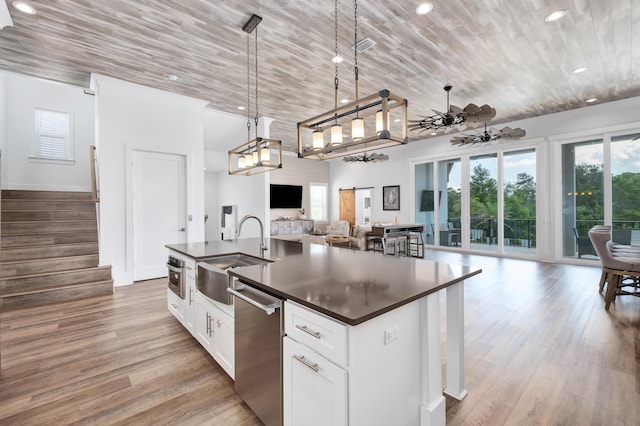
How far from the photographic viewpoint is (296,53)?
12.5 feet

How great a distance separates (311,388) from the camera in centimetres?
128

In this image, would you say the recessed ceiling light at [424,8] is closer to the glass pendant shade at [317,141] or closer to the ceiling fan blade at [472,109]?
the ceiling fan blade at [472,109]

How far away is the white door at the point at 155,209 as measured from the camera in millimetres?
4848

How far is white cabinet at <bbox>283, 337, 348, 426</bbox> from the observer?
3.78 feet

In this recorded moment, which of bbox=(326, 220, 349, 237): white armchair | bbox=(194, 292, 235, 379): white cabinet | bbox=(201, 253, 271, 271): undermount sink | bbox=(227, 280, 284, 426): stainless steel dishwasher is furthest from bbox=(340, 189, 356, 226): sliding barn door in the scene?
bbox=(227, 280, 284, 426): stainless steel dishwasher

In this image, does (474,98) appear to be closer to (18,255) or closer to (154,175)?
(154,175)

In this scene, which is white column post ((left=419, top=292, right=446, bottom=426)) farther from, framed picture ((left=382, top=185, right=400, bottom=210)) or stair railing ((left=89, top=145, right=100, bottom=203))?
framed picture ((left=382, top=185, right=400, bottom=210))

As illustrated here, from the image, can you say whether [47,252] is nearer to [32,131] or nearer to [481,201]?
[32,131]

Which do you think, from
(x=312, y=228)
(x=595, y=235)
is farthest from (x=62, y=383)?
(x=312, y=228)

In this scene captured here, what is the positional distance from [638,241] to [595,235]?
10.3 ft

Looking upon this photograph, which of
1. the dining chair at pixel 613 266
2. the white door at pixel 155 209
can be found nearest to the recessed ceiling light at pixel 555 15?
the dining chair at pixel 613 266

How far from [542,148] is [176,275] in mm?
7815

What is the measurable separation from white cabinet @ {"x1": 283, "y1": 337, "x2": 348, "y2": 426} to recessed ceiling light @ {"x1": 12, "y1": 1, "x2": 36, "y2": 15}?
411cm

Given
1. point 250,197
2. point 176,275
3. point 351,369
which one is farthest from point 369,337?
point 250,197
